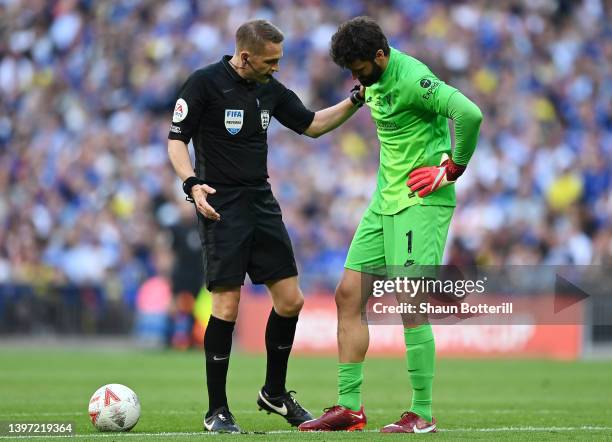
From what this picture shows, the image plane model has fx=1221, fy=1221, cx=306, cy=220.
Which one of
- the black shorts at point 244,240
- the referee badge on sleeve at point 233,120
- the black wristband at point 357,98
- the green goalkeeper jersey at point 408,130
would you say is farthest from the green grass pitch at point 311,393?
the black wristband at point 357,98

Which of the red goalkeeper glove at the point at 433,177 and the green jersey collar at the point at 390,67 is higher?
the green jersey collar at the point at 390,67

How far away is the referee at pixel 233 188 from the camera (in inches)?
304

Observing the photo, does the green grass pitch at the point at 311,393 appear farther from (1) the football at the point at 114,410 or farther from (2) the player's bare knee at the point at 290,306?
(2) the player's bare knee at the point at 290,306

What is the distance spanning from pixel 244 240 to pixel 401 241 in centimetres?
102

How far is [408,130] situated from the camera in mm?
7652

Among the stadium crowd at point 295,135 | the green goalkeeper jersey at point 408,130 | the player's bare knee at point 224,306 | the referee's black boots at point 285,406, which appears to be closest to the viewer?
the green goalkeeper jersey at point 408,130

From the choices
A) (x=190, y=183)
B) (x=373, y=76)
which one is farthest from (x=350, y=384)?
(x=373, y=76)

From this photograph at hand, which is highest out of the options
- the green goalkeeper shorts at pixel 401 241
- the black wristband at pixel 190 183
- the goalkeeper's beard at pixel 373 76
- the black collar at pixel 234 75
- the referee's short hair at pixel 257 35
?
the referee's short hair at pixel 257 35

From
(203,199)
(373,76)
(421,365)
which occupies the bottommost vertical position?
(421,365)

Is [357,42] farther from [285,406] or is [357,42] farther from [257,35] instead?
[285,406]

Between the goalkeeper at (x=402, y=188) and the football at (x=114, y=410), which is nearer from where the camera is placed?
the goalkeeper at (x=402, y=188)

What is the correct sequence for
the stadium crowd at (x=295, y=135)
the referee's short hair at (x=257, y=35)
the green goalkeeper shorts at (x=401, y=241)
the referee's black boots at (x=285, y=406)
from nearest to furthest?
the green goalkeeper shorts at (x=401, y=241) < the referee's short hair at (x=257, y=35) < the referee's black boots at (x=285, y=406) < the stadium crowd at (x=295, y=135)

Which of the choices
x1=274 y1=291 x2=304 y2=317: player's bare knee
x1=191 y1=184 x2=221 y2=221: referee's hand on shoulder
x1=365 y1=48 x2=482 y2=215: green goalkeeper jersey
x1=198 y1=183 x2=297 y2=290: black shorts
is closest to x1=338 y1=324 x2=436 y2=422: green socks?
x1=365 y1=48 x2=482 y2=215: green goalkeeper jersey

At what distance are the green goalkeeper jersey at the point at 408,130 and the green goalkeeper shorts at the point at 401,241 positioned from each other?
6 centimetres
